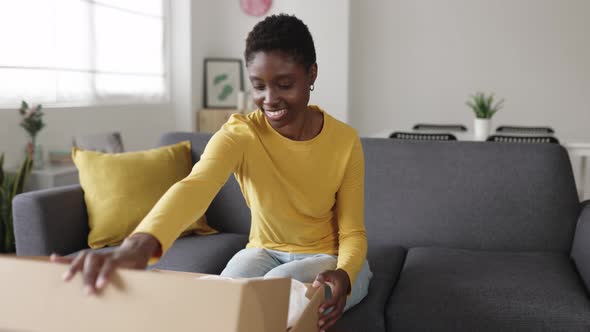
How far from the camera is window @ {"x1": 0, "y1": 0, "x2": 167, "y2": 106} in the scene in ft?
12.6

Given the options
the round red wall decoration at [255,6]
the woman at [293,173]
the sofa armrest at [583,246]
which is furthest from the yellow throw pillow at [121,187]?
the round red wall decoration at [255,6]

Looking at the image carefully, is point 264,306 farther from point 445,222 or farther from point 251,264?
point 445,222

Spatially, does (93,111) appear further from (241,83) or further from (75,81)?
(241,83)

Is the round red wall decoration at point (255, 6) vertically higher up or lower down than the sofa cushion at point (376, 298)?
higher up

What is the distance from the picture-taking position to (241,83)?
616cm

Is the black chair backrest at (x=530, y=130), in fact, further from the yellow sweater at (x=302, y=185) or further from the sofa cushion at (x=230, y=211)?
the yellow sweater at (x=302, y=185)

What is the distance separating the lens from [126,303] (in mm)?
779

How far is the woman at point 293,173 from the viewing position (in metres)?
1.43

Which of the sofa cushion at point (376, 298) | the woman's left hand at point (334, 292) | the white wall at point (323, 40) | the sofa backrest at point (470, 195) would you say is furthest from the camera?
the white wall at point (323, 40)

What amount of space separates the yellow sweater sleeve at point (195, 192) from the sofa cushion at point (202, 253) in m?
0.60

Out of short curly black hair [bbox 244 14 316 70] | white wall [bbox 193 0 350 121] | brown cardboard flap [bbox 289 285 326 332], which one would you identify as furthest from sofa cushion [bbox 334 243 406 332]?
white wall [bbox 193 0 350 121]

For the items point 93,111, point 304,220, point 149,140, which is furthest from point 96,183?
point 149,140

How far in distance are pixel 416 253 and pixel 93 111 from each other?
322cm

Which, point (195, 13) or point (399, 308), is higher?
point (195, 13)
